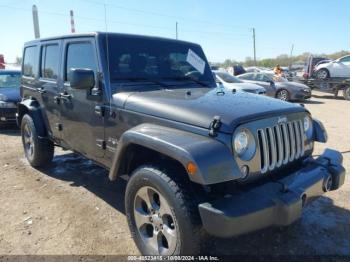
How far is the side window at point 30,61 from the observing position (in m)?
5.54

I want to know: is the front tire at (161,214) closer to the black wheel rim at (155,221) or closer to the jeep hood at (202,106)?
the black wheel rim at (155,221)

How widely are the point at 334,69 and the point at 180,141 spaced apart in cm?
1835

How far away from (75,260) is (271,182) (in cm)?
185

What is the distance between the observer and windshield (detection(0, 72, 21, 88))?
33.3ft

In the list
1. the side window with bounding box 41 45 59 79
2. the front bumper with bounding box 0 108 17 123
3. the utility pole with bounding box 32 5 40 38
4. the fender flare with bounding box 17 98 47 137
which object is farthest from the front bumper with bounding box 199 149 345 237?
the utility pole with bounding box 32 5 40 38

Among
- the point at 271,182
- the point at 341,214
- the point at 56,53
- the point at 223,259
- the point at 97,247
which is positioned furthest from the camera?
the point at 56,53

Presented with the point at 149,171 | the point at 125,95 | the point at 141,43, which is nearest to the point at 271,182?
the point at 149,171

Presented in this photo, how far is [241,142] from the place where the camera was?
2836mm

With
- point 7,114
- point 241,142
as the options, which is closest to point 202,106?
point 241,142

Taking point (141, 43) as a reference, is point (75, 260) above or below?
below

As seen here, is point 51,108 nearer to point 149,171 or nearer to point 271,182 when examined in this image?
point 149,171

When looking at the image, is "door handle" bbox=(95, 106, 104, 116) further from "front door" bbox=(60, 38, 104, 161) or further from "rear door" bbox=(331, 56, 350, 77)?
"rear door" bbox=(331, 56, 350, 77)

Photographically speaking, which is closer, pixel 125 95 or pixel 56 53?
pixel 125 95

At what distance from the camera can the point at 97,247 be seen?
11.5 ft
